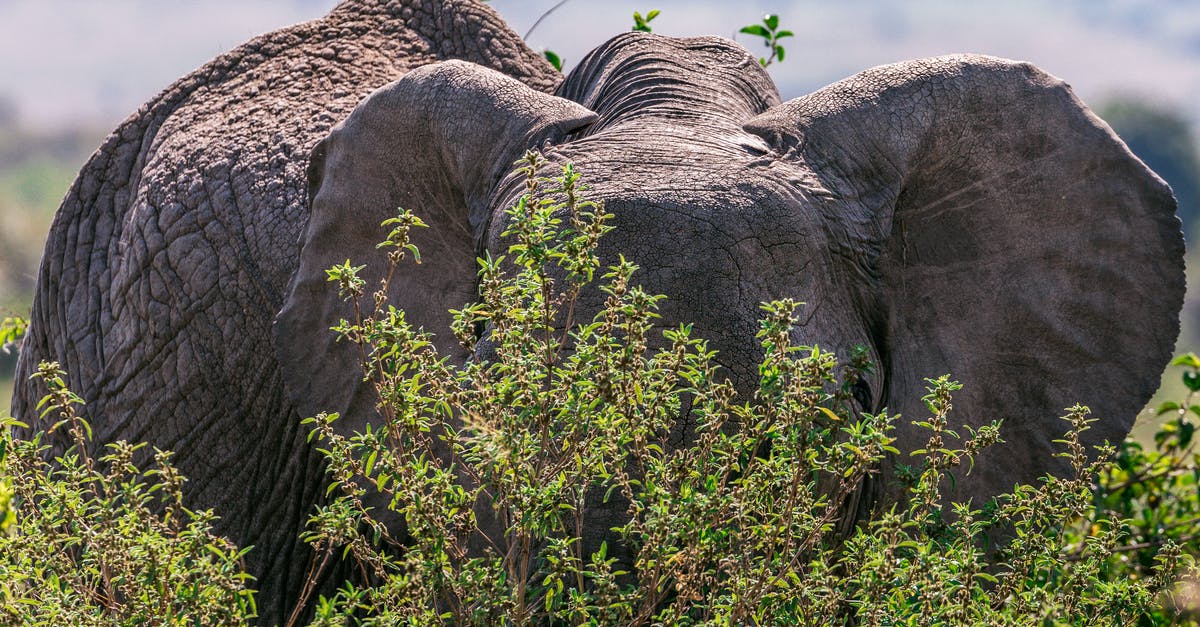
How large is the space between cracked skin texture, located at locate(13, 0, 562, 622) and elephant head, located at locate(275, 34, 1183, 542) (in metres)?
0.66

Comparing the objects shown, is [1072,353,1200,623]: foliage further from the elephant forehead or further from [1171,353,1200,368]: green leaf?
the elephant forehead

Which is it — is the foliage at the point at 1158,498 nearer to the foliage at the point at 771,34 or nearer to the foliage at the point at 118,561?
Result: the foliage at the point at 118,561

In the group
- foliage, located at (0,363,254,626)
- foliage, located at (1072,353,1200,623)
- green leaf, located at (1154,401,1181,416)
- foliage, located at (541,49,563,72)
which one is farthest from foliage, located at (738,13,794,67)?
foliage, located at (0,363,254,626)

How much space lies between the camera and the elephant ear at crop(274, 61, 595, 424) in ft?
14.1

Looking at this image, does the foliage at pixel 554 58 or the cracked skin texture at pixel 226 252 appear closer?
the cracked skin texture at pixel 226 252

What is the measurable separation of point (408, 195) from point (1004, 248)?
4.93 ft

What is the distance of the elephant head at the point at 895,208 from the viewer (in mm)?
4180

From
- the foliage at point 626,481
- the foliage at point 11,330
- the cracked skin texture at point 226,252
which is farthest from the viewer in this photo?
the foliage at point 11,330

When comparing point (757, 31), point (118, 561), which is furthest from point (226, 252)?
point (757, 31)

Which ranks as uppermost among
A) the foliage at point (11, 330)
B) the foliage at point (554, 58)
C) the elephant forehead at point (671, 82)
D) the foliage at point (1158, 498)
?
the foliage at point (554, 58)

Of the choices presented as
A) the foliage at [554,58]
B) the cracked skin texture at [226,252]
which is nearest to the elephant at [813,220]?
the cracked skin texture at [226,252]

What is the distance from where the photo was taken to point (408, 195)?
4.47m

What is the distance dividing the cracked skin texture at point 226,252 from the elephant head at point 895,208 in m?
0.66

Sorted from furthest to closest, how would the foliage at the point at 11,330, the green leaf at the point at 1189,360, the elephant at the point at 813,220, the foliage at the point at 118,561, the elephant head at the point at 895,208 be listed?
1. the foliage at the point at 11,330
2. the elephant head at the point at 895,208
3. the elephant at the point at 813,220
4. the green leaf at the point at 1189,360
5. the foliage at the point at 118,561
